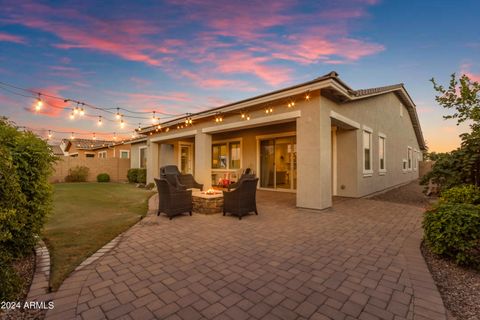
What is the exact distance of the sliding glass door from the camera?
33.4 ft

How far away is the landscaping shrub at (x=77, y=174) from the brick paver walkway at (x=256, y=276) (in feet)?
51.7

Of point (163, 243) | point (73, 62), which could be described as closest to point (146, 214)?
point (163, 243)

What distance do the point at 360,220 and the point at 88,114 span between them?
32.8 feet

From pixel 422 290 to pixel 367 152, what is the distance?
26.9ft

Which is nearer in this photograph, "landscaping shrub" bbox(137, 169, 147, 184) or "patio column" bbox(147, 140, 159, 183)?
"patio column" bbox(147, 140, 159, 183)

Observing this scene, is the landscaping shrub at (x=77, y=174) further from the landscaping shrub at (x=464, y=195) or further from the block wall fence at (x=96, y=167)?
the landscaping shrub at (x=464, y=195)

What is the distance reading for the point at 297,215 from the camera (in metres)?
5.87

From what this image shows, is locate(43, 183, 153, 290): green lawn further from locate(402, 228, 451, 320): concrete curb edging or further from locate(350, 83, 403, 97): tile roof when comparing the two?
locate(350, 83, 403, 97): tile roof

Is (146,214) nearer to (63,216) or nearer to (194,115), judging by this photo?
(63,216)

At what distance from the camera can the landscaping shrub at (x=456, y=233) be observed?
289 centimetres

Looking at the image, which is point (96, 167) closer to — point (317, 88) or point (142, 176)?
point (142, 176)

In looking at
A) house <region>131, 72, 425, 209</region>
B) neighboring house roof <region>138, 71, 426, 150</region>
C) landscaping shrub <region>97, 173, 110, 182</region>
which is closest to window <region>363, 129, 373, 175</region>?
house <region>131, 72, 425, 209</region>

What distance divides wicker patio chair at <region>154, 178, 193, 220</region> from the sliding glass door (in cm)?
576

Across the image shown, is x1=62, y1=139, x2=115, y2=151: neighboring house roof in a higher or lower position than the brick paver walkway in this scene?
higher
